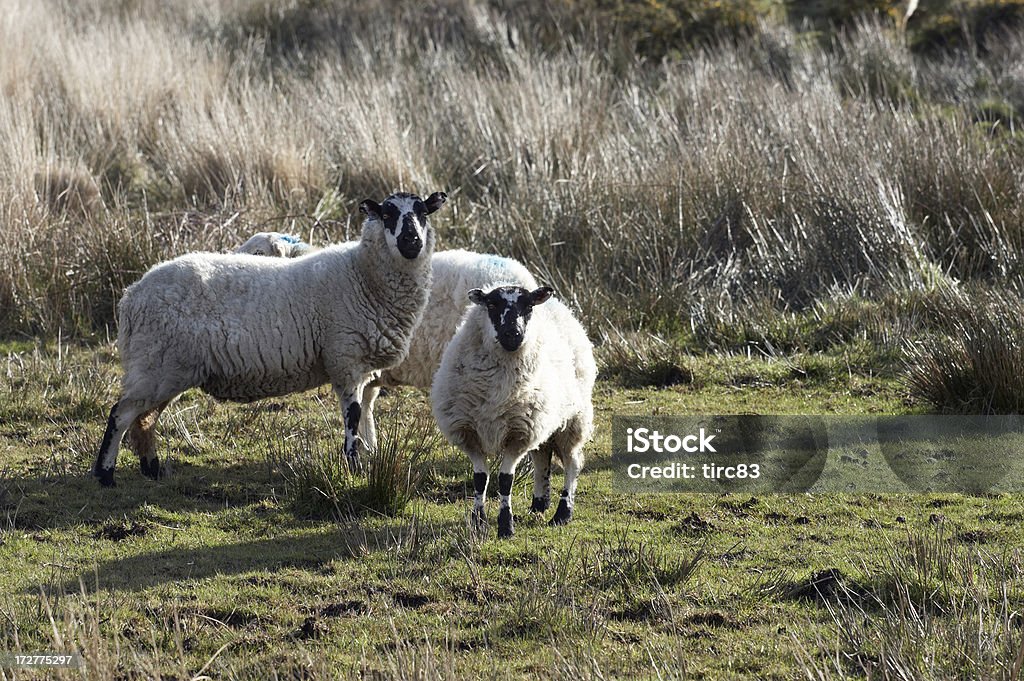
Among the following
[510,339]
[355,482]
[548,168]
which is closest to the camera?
[510,339]

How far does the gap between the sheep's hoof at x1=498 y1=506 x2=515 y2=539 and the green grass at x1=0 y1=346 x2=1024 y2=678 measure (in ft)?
0.26

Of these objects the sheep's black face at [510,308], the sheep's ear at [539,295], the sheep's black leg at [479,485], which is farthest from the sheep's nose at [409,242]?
the sheep's black leg at [479,485]

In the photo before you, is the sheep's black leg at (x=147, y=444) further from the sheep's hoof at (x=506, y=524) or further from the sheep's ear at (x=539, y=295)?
the sheep's ear at (x=539, y=295)

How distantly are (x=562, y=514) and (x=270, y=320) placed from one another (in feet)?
6.42

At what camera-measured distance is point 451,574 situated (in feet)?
17.4

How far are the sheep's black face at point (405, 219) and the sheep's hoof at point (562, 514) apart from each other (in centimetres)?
171

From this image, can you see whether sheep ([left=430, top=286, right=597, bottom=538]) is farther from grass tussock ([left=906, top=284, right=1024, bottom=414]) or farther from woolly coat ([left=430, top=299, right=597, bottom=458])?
grass tussock ([left=906, top=284, right=1024, bottom=414])

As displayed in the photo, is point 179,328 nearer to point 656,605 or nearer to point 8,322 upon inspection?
point 656,605

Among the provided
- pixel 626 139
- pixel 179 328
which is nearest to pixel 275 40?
pixel 626 139

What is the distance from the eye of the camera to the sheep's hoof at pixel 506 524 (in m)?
5.77

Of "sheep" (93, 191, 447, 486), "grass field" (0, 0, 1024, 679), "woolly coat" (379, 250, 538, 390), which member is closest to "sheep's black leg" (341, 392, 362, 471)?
"sheep" (93, 191, 447, 486)

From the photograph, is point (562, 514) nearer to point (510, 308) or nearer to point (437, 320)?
point (510, 308)

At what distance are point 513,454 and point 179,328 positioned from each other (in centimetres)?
197

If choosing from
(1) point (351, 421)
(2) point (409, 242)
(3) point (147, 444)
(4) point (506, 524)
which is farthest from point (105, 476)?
(4) point (506, 524)
